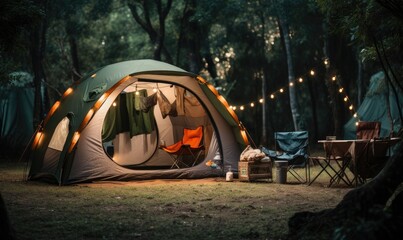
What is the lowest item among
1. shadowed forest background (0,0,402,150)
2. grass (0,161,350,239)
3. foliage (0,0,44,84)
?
grass (0,161,350,239)

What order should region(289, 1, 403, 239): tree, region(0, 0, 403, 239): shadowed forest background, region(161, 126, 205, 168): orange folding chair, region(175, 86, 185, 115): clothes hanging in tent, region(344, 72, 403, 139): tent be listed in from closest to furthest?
region(289, 1, 403, 239): tree < region(161, 126, 205, 168): orange folding chair < region(175, 86, 185, 115): clothes hanging in tent < region(0, 0, 403, 239): shadowed forest background < region(344, 72, 403, 139): tent

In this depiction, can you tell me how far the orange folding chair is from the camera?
386 inches

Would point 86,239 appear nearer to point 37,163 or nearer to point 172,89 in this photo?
point 37,163

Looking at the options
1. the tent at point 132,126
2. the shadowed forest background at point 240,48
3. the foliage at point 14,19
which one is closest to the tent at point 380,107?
the shadowed forest background at point 240,48

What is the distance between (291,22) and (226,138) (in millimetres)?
9769

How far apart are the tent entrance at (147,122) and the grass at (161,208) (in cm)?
220

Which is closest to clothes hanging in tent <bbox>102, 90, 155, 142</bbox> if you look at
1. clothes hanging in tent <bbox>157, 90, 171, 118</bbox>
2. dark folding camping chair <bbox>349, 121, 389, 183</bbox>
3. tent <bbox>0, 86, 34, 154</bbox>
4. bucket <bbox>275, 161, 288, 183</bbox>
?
clothes hanging in tent <bbox>157, 90, 171, 118</bbox>

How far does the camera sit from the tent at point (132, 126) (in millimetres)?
8586

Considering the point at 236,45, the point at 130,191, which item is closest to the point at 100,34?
the point at 236,45

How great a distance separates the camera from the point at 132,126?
36.2ft

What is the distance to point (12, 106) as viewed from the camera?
16.4m

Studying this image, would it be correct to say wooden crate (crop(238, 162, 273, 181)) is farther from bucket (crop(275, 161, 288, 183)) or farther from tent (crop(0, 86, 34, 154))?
tent (crop(0, 86, 34, 154))

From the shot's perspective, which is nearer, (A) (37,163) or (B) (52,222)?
(B) (52,222)

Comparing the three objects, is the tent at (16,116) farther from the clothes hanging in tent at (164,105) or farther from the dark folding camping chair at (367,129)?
the dark folding camping chair at (367,129)
